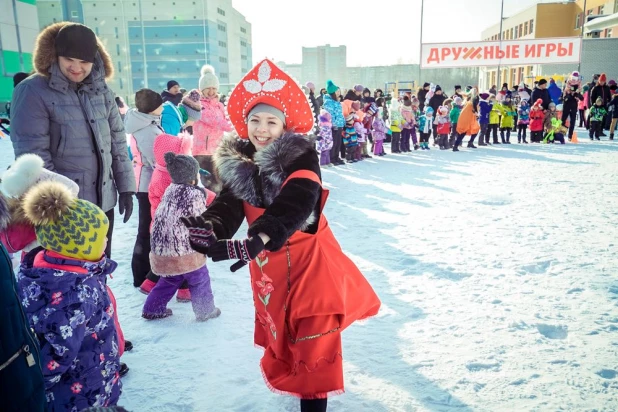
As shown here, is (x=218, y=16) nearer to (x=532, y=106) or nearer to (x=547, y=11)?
(x=547, y=11)

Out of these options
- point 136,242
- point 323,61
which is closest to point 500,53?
point 136,242

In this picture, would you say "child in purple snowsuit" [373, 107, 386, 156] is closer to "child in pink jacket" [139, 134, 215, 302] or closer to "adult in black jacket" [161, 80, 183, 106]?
"adult in black jacket" [161, 80, 183, 106]

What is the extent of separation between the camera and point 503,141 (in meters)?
15.1

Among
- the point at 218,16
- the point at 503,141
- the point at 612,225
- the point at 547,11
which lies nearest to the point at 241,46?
the point at 218,16

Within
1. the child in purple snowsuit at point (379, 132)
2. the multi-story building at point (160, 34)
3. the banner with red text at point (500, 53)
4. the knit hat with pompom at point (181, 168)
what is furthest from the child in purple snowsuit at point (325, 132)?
the multi-story building at point (160, 34)

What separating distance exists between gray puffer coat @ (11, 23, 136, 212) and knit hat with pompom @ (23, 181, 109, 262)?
94 centimetres

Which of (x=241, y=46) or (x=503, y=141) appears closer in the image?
(x=503, y=141)

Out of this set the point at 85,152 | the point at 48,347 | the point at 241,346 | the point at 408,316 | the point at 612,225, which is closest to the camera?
the point at 48,347

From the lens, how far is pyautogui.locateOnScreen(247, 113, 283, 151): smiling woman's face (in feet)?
6.50

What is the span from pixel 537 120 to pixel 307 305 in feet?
49.0

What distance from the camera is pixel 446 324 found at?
323 centimetres

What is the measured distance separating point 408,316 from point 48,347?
2439mm

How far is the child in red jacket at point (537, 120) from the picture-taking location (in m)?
14.1

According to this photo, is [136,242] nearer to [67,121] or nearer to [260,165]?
[67,121]
